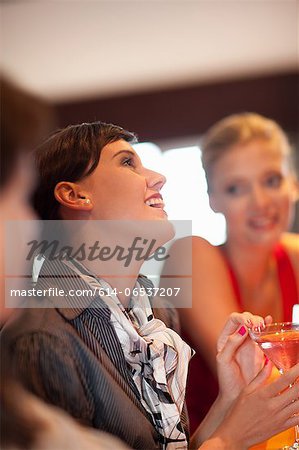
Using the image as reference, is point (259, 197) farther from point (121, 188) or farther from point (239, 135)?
point (121, 188)

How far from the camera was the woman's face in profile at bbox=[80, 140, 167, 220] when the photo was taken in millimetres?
646

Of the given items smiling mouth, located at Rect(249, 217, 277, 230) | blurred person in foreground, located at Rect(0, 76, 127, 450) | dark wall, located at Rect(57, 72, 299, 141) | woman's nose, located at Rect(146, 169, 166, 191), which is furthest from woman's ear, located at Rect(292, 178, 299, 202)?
blurred person in foreground, located at Rect(0, 76, 127, 450)

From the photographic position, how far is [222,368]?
71cm

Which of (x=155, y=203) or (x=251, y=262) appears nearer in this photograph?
(x=155, y=203)

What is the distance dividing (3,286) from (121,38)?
556 millimetres

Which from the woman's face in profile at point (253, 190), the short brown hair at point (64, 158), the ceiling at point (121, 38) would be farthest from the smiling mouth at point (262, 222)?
the short brown hair at point (64, 158)

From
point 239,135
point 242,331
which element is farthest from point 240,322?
point 239,135

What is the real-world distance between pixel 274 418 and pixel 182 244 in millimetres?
193

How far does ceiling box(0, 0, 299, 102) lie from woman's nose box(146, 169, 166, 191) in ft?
0.45

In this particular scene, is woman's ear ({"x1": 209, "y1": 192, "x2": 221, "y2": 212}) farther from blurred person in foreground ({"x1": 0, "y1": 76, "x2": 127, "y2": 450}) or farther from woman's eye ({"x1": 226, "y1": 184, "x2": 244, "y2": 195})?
blurred person in foreground ({"x1": 0, "y1": 76, "x2": 127, "y2": 450})

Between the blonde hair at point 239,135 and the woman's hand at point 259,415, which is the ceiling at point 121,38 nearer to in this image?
the blonde hair at point 239,135

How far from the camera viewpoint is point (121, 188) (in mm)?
655

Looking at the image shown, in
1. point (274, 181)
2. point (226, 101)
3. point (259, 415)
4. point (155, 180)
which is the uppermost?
point (226, 101)

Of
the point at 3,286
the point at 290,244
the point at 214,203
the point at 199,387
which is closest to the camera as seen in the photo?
the point at 3,286
